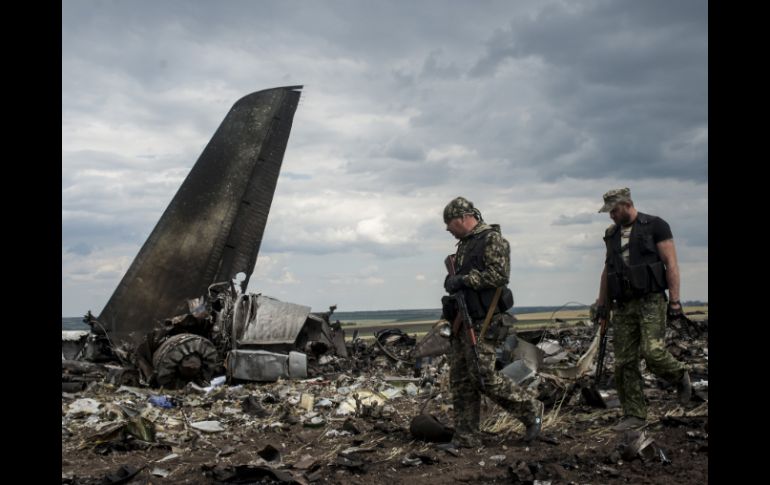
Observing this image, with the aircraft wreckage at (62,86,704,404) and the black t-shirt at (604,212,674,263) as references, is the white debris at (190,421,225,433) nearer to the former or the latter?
the aircraft wreckage at (62,86,704,404)

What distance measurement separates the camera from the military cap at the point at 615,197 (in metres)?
5.32

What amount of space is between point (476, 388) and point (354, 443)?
118cm

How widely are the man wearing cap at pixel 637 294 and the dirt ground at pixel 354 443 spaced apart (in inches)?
14.2

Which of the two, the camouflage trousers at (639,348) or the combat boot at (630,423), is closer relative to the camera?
the camouflage trousers at (639,348)

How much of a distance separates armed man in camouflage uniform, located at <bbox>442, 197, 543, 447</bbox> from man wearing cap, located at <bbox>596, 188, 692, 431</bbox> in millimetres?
888

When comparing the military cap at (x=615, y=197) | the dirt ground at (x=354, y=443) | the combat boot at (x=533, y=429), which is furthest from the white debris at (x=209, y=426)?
the military cap at (x=615, y=197)

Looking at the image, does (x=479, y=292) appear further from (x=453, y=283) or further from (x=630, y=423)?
(x=630, y=423)

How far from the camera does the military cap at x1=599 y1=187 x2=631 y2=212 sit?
5324 millimetres

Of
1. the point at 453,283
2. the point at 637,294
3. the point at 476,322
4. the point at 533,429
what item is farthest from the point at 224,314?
the point at 637,294

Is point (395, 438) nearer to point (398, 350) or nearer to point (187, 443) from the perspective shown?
point (187, 443)

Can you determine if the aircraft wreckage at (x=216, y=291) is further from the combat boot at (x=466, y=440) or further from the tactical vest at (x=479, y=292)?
the tactical vest at (x=479, y=292)

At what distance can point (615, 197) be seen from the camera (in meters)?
5.34
